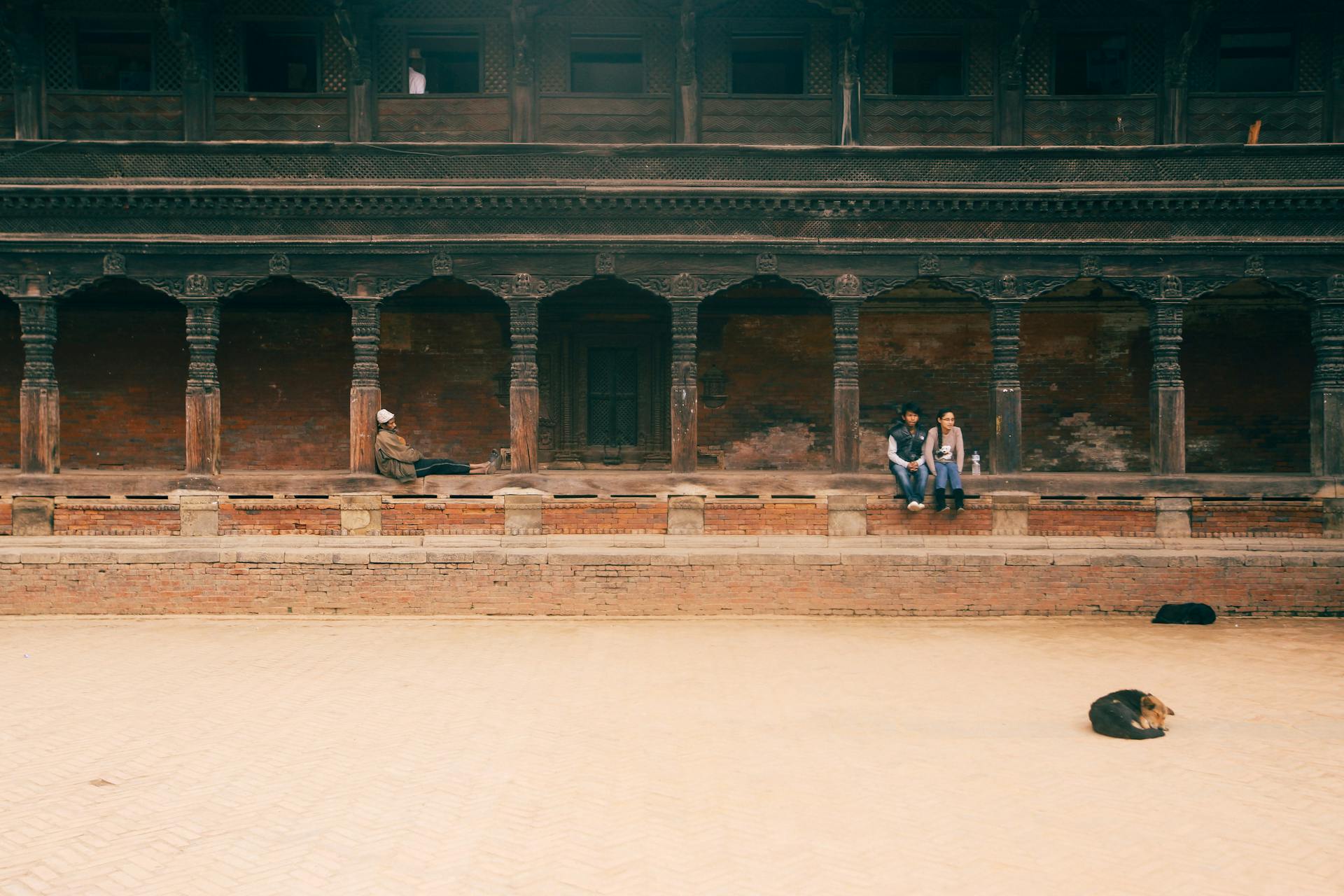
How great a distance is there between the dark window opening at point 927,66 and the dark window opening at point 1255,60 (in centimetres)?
360

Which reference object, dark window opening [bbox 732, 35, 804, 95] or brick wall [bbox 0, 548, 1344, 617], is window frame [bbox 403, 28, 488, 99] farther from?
brick wall [bbox 0, 548, 1344, 617]

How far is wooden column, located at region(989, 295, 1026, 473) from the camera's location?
1310cm

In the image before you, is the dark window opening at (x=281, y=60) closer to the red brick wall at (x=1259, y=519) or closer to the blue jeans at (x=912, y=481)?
the blue jeans at (x=912, y=481)

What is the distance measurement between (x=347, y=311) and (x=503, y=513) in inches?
199

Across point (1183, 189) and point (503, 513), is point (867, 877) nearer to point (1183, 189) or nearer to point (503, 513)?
point (503, 513)

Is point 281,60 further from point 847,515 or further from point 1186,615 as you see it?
point 1186,615

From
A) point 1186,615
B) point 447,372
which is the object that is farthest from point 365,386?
point 1186,615

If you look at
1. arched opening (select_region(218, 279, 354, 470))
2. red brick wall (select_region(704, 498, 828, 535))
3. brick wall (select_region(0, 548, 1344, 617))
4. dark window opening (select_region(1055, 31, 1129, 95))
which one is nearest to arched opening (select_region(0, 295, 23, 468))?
arched opening (select_region(218, 279, 354, 470))

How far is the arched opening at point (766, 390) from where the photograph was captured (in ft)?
52.7

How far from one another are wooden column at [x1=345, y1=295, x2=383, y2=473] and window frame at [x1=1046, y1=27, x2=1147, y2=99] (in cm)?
982

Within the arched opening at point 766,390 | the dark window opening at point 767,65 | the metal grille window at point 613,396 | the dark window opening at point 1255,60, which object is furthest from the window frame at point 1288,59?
the metal grille window at point 613,396

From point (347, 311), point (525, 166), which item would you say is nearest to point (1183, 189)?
point (525, 166)

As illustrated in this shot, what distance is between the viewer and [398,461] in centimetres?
1281

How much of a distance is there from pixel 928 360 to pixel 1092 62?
4914 millimetres
